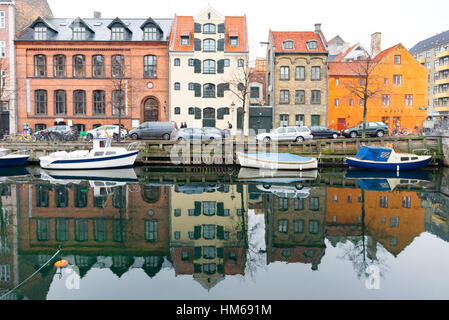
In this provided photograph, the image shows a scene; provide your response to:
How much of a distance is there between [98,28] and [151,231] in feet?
114

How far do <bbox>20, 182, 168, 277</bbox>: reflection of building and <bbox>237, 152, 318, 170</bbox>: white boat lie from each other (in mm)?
8562

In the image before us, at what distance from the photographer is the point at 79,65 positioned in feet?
133

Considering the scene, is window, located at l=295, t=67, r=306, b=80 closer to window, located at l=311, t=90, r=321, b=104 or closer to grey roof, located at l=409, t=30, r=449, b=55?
window, located at l=311, t=90, r=321, b=104

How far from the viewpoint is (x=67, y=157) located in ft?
93.5

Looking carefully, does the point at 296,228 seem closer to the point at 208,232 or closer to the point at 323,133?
the point at 208,232

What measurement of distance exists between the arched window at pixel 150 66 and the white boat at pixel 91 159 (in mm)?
14324

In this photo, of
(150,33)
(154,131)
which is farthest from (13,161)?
(150,33)

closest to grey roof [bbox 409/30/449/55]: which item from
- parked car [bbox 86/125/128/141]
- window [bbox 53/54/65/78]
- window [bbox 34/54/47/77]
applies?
parked car [bbox 86/125/128/141]

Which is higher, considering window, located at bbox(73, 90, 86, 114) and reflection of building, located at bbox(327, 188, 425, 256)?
window, located at bbox(73, 90, 86, 114)

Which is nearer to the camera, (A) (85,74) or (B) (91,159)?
(B) (91,159)

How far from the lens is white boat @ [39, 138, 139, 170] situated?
1115 inches

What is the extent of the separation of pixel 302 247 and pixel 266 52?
133 ft
